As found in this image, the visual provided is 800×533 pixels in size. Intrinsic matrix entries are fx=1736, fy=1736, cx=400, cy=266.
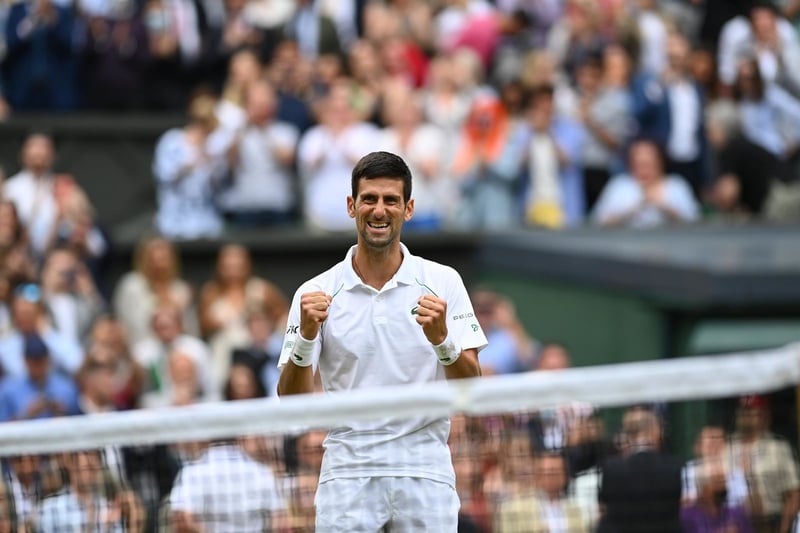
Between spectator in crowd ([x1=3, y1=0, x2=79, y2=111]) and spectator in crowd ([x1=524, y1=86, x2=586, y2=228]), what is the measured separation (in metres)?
4.80

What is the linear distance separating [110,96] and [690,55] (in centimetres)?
620

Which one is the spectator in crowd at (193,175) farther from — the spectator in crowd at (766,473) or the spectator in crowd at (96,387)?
the spectator in crowd at (766,473)

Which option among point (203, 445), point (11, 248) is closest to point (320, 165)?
point (11, 248)

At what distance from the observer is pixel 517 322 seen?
16.1 meters

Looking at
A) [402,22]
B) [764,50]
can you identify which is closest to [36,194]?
[402,22]

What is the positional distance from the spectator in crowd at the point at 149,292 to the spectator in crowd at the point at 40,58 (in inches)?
134

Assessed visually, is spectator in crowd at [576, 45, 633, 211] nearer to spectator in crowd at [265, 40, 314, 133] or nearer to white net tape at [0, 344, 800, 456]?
spectator in crowd at [265, 40, 314, 133]

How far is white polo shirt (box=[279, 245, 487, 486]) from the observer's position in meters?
7.09

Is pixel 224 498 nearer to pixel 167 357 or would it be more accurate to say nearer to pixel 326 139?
pixel 167 357

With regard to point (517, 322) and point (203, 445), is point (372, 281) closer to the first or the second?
point (203, 445)

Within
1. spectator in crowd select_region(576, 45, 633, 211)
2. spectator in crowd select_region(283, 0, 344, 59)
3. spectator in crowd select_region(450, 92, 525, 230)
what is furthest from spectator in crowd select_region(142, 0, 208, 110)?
spectator in crowd select_region(576, 45, 633, 211)

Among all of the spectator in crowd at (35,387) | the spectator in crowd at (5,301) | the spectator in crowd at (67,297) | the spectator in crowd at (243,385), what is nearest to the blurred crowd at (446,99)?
the spectator in crowd at (67,297)

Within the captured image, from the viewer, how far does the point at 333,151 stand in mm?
15930

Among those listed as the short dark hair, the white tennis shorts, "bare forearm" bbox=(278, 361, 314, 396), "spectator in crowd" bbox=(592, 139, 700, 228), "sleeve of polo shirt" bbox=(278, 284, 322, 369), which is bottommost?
the white tennis shorts
